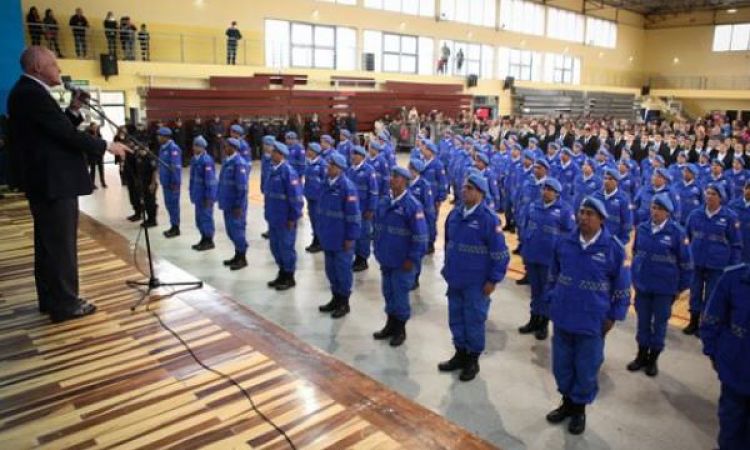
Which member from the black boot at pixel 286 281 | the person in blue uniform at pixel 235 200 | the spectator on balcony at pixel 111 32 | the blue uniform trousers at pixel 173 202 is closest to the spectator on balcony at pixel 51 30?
the spectator on balcony at pixel 111 32

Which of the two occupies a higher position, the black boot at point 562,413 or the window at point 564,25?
the window at point 564,25

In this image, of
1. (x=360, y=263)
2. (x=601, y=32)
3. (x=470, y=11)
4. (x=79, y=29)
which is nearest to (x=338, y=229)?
(x=360, y=263)

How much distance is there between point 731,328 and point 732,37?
139 feet

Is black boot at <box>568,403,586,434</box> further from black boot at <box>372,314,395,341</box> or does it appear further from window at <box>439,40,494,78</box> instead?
window at <box>439,40,494,78</box>

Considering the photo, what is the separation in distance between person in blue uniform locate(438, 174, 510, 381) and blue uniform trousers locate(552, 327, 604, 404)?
71cm

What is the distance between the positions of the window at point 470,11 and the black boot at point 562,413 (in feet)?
88.8

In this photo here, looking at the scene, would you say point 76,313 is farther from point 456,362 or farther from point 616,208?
point 616,208

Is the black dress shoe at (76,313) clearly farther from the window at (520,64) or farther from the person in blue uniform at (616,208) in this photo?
the window at (520,64)

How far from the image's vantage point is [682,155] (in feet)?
33.9

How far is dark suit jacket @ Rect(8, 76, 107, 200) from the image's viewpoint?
12.2ft

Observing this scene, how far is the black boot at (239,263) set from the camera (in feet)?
25.5

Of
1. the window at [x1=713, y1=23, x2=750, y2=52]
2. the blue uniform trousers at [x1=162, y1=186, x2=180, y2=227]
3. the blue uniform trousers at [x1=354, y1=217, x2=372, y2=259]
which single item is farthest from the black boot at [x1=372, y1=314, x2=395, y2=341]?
the window at [x1=713, y1=23, x2=750, y2=52]

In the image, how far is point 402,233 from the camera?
508cm

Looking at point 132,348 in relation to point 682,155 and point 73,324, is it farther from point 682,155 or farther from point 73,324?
point 682,155
